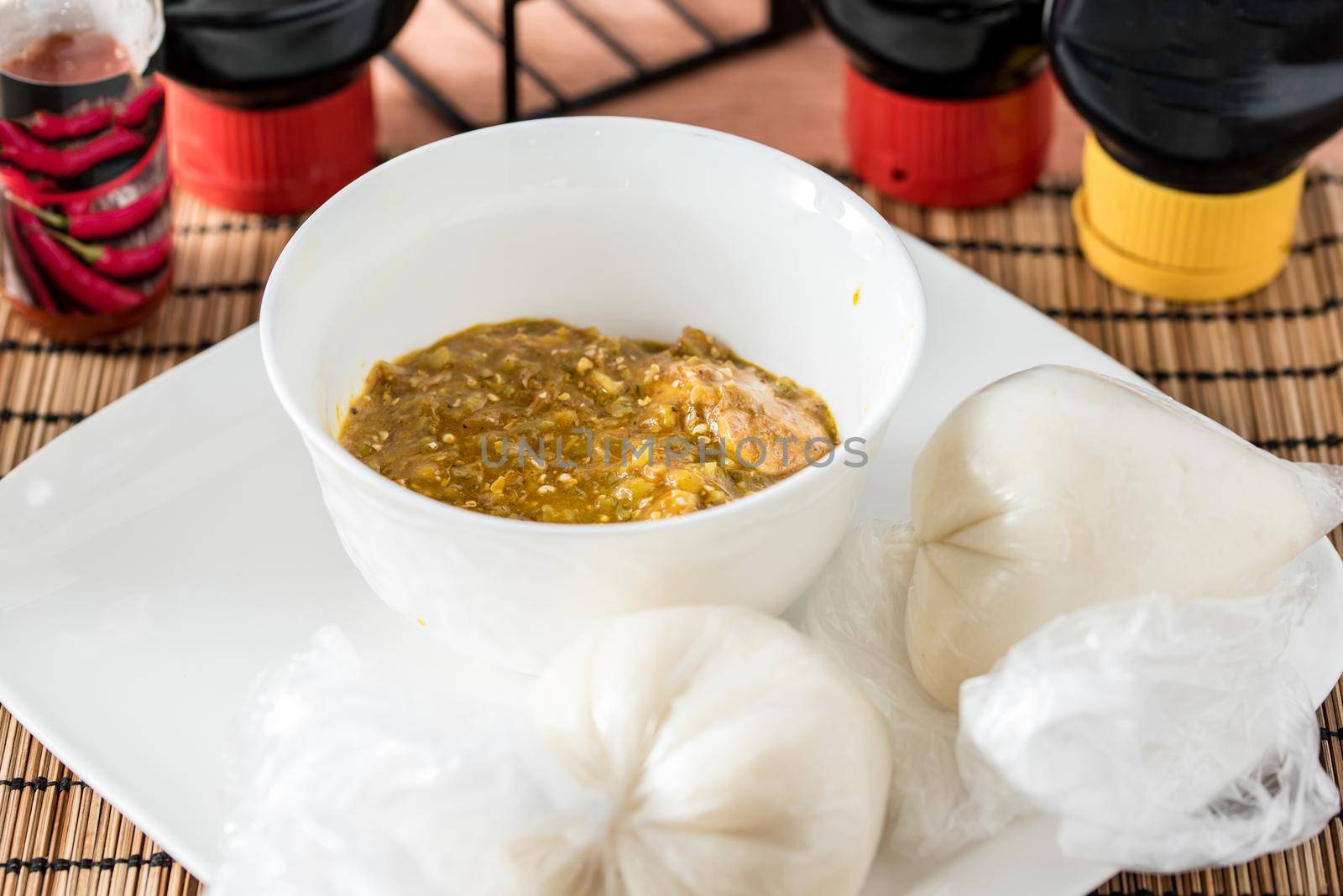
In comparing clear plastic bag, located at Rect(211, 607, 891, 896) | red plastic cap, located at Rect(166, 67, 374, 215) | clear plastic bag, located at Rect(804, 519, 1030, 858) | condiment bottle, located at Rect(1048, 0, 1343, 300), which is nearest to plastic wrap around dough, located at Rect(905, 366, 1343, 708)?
clear plastic bag, located at Rect(804, 519, 1030, 858)

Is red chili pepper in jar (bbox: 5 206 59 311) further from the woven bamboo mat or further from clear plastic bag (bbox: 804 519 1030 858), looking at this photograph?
clear plastic bag (bbox: 804 519 1030 858)

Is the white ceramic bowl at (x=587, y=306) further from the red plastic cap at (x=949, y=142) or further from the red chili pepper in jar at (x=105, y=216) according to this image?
the red plastic cap at (x=949, y=142)

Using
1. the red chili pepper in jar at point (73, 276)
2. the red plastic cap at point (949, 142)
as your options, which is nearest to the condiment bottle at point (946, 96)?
the red plastic cap at point (949, 142)

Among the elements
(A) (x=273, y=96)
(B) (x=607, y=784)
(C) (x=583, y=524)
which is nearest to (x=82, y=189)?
(A) (x=273, y=96)

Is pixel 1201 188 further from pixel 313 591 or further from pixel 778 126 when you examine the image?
pixel 313 591

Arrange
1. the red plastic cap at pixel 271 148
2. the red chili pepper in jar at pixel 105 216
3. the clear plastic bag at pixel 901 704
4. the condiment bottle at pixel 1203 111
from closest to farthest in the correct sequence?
the clear plastic bag at pixel 901 704
the condiment bottle at pixel 1203 111
the red chili pepper in jar at pixel 105 216
the red plastic cap at pixel 271 148

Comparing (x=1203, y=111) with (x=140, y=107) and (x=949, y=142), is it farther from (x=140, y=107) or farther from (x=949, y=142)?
(x=140, y=107)
